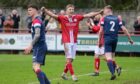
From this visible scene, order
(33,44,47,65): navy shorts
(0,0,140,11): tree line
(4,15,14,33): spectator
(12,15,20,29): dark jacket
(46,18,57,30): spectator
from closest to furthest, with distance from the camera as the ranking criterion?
1. (33,44,47,65): navy shorts
2. (46,18,57,30): spectator
3. (12,15,20,29): dark jacket
4. (4,15,14,33): spectator
5. (0,0,140,11): tree line

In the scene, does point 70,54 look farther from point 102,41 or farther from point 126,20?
point 126,20

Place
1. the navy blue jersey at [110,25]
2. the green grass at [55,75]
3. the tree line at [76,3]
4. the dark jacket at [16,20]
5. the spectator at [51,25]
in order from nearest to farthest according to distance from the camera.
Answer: the green grass at [55,75]
the navy blue jersey at [110,25]
the spectator at [51,25]
the dark jacket at [16,20]
the tree line at [76,3]

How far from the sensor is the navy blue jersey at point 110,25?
1803 cm

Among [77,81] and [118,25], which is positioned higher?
[118,25]

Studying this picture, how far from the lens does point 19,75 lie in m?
19.2

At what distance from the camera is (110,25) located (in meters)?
18.1

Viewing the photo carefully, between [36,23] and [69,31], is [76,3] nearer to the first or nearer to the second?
[69,31]

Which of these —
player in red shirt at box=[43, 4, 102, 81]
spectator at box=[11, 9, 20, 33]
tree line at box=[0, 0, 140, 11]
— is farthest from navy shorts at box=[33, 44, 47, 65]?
tree line at box=[0, 0, 140, 11]

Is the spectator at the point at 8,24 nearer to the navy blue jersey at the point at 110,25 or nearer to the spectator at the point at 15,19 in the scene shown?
the spectator at the point at 15,19

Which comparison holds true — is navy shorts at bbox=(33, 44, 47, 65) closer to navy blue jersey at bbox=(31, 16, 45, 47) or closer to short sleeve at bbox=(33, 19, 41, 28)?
navy blue jersey at bbox=(31, 16, 45, 47)

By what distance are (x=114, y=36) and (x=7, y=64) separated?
769 centimetres

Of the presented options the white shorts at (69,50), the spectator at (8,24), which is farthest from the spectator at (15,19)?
the white shorts at (69,50)

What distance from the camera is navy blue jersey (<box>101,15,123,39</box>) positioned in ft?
59.2

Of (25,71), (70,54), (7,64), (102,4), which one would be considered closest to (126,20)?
(102,4)
